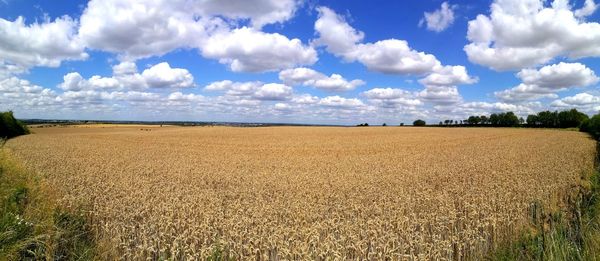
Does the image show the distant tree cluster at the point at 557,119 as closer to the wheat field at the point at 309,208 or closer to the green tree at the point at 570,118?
the green tree at the point at 570,118

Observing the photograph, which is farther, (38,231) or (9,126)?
(9,126)

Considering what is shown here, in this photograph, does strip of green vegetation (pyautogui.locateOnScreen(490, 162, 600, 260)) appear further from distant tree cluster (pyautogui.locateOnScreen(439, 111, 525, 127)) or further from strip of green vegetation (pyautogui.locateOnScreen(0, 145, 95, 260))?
distant tree cluster (pyautogui.locateOnScreen(439, 111, 525, 127))

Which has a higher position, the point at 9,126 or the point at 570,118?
the point at 570,118

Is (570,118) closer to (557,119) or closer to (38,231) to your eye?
(557,119)

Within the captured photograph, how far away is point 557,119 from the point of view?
419 feet

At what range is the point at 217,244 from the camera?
7324 mm

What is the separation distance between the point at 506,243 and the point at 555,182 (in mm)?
8744

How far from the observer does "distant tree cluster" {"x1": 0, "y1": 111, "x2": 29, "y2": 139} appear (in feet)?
211

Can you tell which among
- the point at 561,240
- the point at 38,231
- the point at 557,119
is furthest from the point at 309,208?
the point at 557,119

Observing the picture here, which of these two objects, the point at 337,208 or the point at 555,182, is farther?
the point at 555,182

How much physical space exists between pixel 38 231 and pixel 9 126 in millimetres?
73071

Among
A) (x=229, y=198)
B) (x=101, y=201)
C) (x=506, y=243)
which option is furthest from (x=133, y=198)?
(x=506, y=243)

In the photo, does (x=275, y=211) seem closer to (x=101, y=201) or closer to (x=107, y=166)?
(x=101, y=201)

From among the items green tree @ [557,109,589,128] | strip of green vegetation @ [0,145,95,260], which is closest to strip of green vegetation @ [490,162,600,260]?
strip of green vegetation @ [0,145,95,260]
